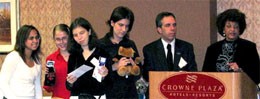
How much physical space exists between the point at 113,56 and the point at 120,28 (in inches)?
8.7

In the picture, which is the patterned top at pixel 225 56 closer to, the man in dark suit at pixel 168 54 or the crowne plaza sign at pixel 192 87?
the man in dark suit at pixel 168 54

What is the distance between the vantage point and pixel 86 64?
328cm

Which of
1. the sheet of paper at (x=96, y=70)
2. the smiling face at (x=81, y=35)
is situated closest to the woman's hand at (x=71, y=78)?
the sheet of paper at (x=96, y=70)

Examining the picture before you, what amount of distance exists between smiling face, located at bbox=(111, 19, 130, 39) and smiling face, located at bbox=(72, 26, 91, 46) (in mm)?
244

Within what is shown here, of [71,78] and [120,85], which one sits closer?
[71,78]

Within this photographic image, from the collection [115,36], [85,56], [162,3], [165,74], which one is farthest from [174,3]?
[165,74]

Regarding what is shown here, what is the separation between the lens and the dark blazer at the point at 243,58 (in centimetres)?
345

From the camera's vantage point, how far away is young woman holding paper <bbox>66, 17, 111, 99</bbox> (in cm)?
324

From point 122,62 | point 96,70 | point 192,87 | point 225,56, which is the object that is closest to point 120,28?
point 122,62

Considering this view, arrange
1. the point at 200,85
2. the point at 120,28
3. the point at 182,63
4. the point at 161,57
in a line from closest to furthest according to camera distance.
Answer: the point at 200,85
the point at 182,63
the point at 161,57
the point at 120,28

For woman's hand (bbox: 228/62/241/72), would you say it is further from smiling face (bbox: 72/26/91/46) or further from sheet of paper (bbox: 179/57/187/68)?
smiling face (bbox: 72/26/91/46)

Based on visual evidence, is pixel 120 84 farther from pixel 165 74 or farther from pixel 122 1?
pixel 122 1

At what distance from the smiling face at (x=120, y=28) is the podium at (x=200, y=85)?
1088 mm

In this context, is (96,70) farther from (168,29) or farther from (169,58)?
(168,29)
